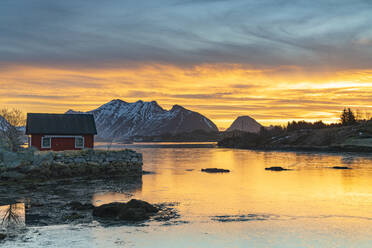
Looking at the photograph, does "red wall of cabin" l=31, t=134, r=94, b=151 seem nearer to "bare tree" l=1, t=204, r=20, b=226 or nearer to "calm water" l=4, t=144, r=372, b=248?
"calm water" l=4, t=144, r=372, b=248

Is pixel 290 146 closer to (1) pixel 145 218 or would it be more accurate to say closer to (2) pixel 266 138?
(2) pixel 266 138

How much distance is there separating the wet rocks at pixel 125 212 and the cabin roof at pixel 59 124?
2750 cm

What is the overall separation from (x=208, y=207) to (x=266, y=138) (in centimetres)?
11923

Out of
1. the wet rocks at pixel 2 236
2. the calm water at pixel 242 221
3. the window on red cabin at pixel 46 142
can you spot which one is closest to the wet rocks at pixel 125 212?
the calm water at pixel 242 221

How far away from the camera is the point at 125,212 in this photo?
17.6 metres

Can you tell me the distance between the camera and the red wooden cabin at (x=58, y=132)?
1730 inches

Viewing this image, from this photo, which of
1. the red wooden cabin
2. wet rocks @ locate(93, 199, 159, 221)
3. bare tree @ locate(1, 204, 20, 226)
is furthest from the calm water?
the red wooden cabin

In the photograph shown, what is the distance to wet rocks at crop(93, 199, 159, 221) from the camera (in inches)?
690

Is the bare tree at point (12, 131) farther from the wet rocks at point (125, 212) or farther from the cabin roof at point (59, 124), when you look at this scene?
the wet rocks at point (125, 212)

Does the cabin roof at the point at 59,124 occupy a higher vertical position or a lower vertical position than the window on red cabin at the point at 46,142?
higher

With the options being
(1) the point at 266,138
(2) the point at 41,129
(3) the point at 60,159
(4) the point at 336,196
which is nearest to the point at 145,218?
(4) the point at 336,196

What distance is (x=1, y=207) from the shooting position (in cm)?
2052

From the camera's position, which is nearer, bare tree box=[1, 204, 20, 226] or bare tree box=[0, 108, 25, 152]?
bare tree box=[1, 204, 20, 226]

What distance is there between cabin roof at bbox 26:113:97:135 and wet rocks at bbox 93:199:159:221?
2750cm
